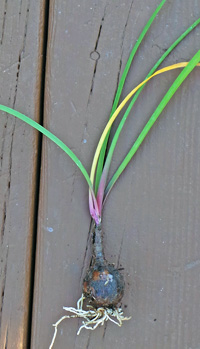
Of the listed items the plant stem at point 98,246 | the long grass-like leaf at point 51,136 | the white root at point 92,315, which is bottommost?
the white root at point 92,315

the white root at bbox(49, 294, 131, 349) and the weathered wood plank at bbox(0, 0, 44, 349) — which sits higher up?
the weathered wood plank at bbox(0, 0, 44, 349)

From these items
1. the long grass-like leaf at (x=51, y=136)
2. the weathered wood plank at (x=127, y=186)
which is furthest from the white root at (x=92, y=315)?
the long grass-like leaf at (x=51, y=136)

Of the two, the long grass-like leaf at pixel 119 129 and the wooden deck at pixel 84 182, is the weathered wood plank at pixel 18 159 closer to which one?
the wooden deck at pixel 84 182

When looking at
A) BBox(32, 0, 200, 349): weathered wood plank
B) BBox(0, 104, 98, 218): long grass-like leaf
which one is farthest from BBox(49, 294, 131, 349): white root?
BBox(0, 104, 98, 218): long grass-like leaf

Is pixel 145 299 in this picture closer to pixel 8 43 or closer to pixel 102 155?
pixel 102 155

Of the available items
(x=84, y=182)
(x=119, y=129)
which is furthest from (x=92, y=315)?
(x=119, y=129)

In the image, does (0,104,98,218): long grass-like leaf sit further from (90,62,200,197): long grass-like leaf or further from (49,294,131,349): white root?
(49,294,131,349): white root
